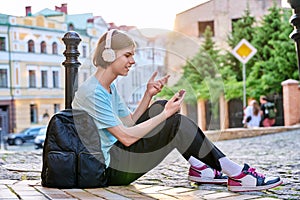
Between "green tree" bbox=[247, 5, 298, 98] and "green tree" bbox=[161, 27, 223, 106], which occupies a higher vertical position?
"green tree" bbox=[247, 5, 298, 98]

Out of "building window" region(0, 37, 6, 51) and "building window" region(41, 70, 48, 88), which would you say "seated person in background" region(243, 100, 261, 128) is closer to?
"building window" region(41, 70, 48, 88)

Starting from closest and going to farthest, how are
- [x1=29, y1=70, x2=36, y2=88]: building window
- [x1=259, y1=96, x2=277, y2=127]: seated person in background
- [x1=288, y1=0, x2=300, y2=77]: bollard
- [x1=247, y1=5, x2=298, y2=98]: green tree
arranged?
[x1=288, y1=0, x2=300, y2=77]: bollard < [x1=259, y1=96, x2=277, y2=127]: seated person in background < [x1=29, y1=70, x2=36, y2=88]: building window < [x1=247, y1=5, x2=298, y2=98]: green tree

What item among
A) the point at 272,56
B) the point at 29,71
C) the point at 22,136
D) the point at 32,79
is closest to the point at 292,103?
the point at 272,56

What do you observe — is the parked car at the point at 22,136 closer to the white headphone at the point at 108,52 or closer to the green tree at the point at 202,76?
the green tree at the point at 202,76

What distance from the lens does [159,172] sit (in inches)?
150

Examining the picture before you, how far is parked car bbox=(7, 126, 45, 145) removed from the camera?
638 inches

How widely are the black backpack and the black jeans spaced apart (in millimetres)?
102

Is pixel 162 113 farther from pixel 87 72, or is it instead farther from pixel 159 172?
pixel 159 172

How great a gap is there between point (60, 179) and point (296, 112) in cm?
1330

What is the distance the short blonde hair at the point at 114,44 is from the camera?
264 cm

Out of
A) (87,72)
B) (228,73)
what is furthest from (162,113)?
(228,73)

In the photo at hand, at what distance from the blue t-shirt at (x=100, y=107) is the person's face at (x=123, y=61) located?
110 mm

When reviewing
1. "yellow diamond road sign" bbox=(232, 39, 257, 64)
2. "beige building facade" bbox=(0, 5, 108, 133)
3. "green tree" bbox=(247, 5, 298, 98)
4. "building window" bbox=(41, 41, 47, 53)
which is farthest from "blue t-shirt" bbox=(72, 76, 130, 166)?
"building window" bbox=(41, 41, 47, 53)

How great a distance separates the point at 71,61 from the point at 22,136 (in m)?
13.1
